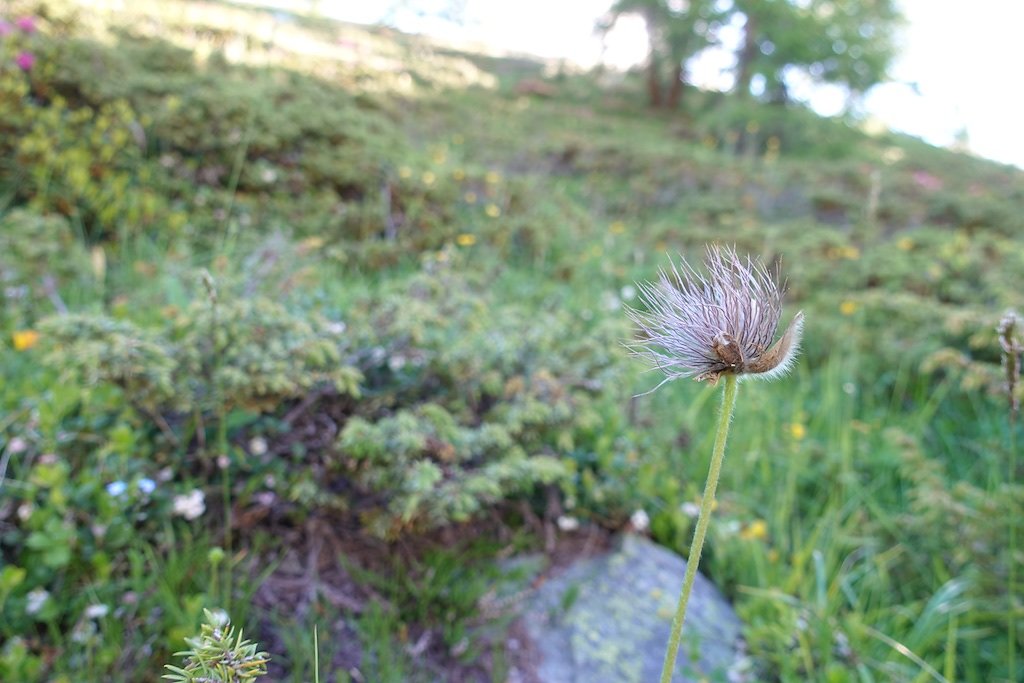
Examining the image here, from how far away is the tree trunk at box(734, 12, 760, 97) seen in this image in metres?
11.1

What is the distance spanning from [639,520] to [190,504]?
1179 mm

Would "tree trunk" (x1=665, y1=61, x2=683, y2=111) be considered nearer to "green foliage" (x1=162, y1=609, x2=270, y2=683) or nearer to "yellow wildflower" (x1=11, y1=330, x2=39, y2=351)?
"yellow wildflower" (x1=11, y1=330, x2=39, y2=351)

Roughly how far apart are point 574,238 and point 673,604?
10.8 ft

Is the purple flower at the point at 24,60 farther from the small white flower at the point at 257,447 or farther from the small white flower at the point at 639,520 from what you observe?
the small white flower at the point at 639,520

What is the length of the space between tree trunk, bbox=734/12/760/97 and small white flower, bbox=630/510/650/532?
10483mm

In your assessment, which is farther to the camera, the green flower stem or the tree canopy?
the tree canopy

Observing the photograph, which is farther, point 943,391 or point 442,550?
point 943,391

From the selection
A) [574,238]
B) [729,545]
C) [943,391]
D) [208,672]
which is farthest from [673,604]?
[574,238]

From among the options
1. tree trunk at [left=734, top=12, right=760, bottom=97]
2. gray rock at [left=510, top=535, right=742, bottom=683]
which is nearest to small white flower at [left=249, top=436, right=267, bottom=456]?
gray rock at [left=510, top=535, right=742, bottom=683]

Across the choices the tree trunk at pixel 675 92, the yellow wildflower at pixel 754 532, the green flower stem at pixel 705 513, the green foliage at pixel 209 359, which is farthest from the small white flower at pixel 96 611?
the tree trunk at pixel 675 92

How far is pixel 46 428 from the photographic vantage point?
1.66 meters

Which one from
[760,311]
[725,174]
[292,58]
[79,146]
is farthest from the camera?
[725,174]

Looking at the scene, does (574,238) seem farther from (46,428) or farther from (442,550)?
(46,428)

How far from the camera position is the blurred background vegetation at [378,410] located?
1575 millimetres
